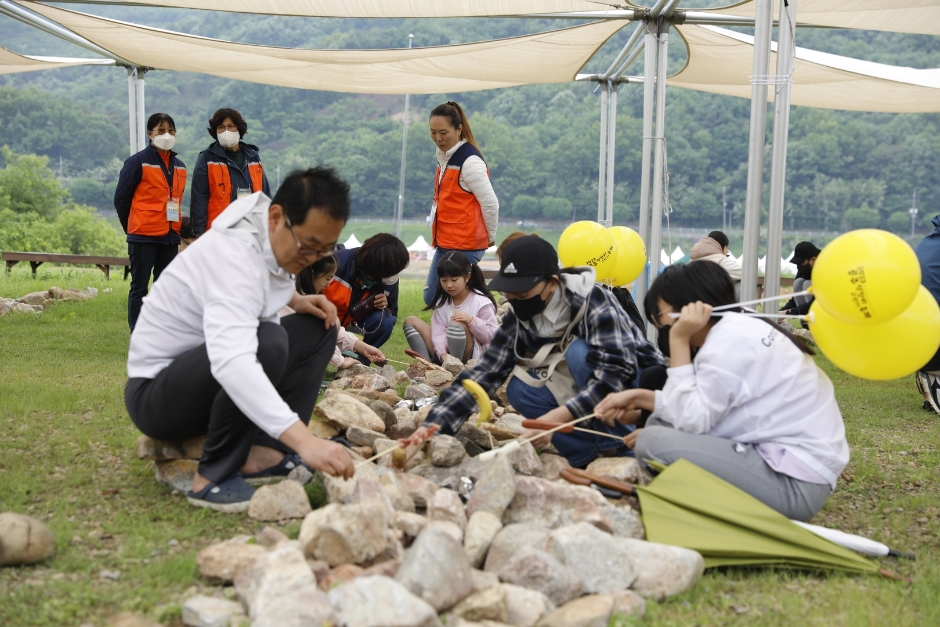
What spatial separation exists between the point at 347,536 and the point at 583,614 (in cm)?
57

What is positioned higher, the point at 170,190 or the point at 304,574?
the point at 170,190

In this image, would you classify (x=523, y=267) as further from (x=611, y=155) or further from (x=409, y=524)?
(x=611, y=155)

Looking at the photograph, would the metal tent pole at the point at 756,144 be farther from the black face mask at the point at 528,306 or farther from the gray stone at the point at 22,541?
the gray stone at the point at 22,541

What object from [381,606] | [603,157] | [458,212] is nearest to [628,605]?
[381,606]

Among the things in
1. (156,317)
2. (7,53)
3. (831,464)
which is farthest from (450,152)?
(7,53)

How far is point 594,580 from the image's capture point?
2096mm

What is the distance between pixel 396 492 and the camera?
8.11 ft

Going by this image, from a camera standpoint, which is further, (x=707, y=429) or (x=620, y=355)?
(x=620, y=355)

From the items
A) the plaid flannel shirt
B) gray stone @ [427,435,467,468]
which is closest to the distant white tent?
the plaid flannel shirt

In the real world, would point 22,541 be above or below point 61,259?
below

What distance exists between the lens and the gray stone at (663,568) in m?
2.14

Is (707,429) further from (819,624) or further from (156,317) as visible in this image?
(156,317)

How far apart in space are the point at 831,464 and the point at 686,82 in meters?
7.42

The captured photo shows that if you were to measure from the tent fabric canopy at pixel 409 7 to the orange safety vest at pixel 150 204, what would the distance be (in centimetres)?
128
